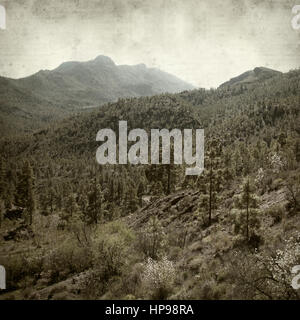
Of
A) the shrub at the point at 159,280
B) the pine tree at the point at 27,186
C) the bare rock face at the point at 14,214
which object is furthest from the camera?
the bare rock face at the point at 14,214

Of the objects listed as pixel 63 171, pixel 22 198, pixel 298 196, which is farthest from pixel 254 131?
pixel 298 196

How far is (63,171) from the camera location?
164 metres

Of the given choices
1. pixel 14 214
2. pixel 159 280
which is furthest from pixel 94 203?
pixel 159 280

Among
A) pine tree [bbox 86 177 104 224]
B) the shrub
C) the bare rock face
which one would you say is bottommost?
the bare rock face

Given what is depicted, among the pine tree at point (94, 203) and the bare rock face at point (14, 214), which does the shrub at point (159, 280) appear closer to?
the pine tree at point (94, 203)

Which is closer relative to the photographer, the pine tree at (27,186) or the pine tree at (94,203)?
the pine tree at (94,203)

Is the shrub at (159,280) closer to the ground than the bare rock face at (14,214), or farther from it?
farther from it

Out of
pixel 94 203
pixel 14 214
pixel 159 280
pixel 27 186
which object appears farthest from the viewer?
pixel 14 214

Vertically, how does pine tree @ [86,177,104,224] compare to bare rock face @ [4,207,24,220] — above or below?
above

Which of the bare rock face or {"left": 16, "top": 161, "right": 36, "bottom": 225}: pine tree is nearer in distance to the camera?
{"left": 16, "top": 161, "right": 36, "bottom": 225}: pine tree

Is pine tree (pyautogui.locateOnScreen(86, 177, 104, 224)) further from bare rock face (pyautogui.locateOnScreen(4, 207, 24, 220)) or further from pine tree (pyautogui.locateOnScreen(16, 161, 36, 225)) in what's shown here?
bare rock face (pyautogui.locateOnScreen(4, 207, 24, 220))

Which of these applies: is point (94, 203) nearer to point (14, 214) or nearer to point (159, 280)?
point (14, 214)

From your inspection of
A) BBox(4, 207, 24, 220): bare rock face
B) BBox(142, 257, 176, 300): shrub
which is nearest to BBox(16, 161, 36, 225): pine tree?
BBox(4, 207, 24, 220): bare rock face

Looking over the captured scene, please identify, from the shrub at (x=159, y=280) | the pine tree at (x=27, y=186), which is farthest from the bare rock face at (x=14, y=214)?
the shrub at (x=159, y=280)
